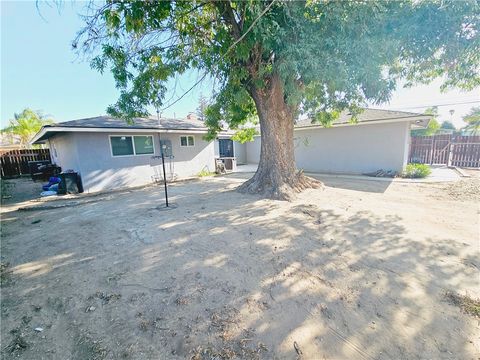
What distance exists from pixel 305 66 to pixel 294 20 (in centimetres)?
99

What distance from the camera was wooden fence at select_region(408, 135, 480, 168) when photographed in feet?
40.3

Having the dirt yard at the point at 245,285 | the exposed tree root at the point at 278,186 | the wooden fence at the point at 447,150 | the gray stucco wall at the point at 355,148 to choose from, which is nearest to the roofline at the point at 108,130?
the dirt yard at the point at 245,285

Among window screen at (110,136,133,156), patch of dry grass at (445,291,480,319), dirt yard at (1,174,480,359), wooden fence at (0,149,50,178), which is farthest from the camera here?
wooden fence at (0,149,50,178)

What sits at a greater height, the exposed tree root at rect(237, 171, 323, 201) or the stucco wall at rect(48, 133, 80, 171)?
the stucco wall at rect(48, 133, 80, 171)

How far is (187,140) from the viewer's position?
1220 cm

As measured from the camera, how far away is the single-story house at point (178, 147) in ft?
29.6

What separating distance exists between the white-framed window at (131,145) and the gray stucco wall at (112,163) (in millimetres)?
162

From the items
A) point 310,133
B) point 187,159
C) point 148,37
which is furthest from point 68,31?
point 310,133

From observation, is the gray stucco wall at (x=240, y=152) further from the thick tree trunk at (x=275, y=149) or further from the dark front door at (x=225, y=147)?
the thick tree trunk at (x=275, y=149)

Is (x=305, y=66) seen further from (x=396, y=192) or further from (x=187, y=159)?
(x=187, y=159)

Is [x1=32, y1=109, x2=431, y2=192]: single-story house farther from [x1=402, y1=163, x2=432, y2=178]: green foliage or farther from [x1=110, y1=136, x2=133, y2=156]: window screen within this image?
[x1=402, y1=163, x2=432, y2=178]: green foliage

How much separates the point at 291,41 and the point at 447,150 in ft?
46.4

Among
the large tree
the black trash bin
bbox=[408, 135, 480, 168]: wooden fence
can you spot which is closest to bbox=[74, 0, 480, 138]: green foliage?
the large tree

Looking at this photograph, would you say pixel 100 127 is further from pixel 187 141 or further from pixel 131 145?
pixel 187 141
